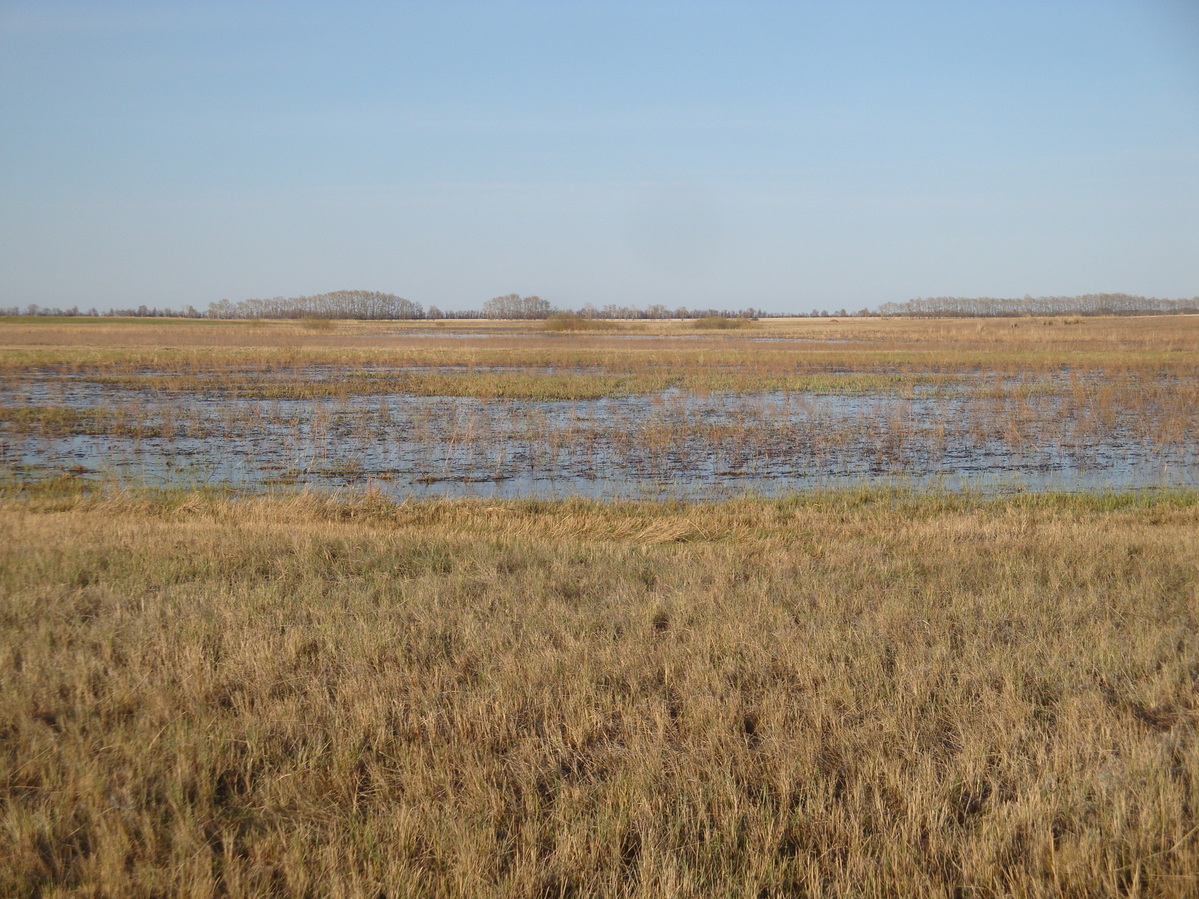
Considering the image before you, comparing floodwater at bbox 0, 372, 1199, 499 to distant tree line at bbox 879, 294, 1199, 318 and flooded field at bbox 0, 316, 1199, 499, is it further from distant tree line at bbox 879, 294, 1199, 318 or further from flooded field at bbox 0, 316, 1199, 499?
distant tree line at bbox 879, 294, 1199, 318

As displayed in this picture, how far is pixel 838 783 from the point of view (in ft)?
14.1

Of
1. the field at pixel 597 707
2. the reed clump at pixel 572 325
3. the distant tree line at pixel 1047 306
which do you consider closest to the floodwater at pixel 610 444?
the field at pixel 597 707

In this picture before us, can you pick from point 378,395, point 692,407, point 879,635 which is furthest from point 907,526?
point 378,395

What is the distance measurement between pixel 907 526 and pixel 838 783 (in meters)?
7.30

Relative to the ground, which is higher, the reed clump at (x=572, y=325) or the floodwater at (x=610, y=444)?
the reed clump at (x=572, y=325)

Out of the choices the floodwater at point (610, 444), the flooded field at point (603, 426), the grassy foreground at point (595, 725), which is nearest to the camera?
the grassy foreground at point (595, 725)

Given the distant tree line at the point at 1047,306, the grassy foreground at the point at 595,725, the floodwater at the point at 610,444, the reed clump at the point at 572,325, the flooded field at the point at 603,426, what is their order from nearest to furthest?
the grassy foreground at the point at 595,725 → the floodwater at the point at 610,444 → the flooded field at the point at 603,426 → the reed clump at the point at 572,325 → the distant tree line at the point at 1047,306

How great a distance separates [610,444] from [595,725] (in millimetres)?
14698

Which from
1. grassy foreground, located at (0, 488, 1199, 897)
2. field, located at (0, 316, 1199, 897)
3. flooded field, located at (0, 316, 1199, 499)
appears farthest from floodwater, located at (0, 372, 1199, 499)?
grassy foreground, located at (0, 488, 1199, 897)

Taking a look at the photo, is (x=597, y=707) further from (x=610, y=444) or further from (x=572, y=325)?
(x=572, y=325)

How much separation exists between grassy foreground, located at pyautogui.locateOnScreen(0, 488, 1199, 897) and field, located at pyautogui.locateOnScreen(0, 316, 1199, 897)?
2 cm

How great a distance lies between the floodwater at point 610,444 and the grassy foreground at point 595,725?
709cm

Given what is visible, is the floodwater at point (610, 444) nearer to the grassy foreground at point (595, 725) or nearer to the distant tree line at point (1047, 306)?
the grassy foreground at point (595, 725)

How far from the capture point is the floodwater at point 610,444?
616 inches
